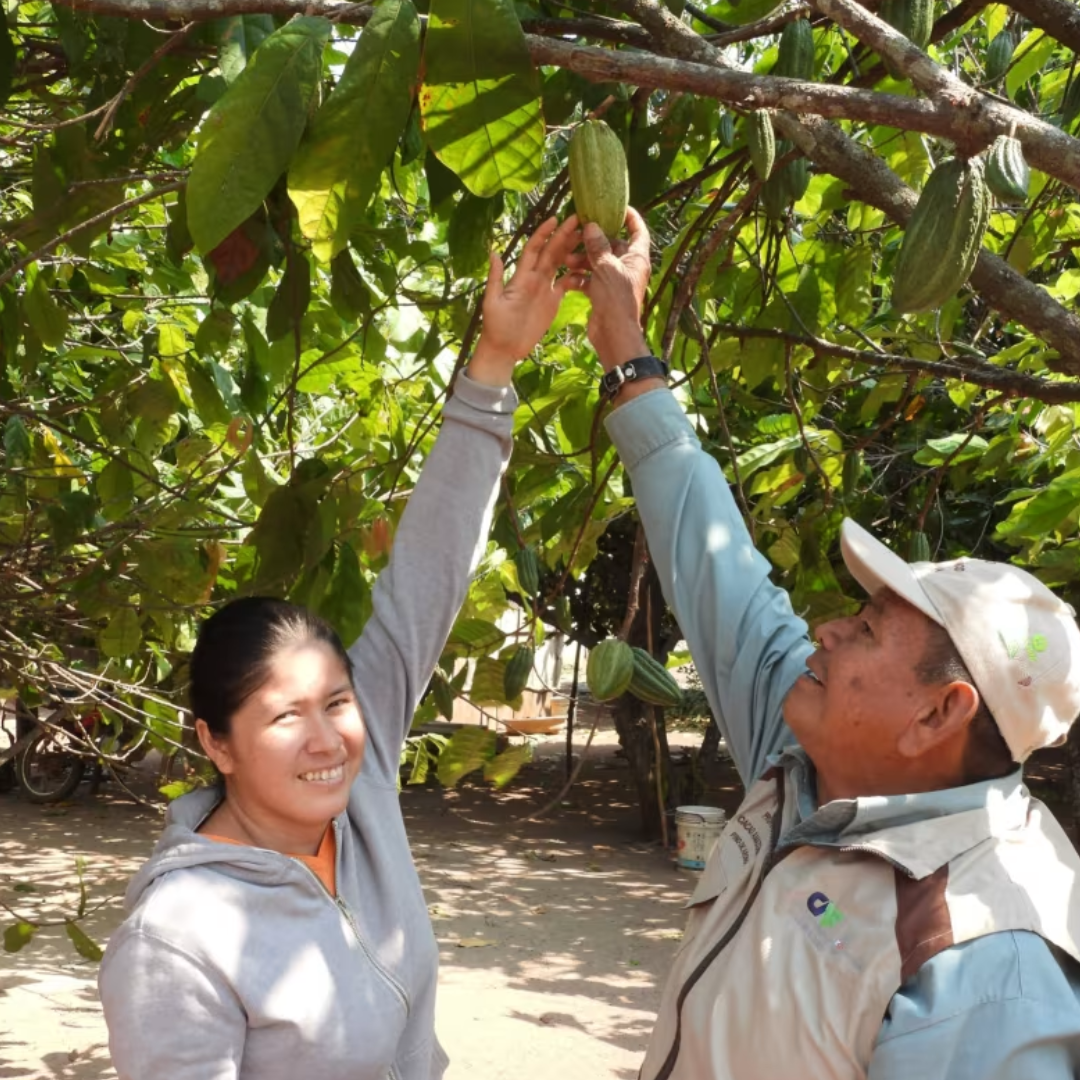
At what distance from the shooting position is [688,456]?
5.81ft

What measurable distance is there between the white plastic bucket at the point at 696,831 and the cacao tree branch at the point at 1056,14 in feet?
17.3

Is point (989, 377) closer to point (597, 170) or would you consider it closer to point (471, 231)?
point (471, 231)

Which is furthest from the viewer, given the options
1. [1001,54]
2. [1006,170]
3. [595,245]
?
[1001,54]

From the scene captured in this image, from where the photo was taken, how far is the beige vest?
4.08 feet

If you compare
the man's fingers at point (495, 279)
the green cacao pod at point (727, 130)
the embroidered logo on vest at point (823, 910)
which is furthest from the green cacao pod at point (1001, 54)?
the embroidered logo on vest at point (823, 910)

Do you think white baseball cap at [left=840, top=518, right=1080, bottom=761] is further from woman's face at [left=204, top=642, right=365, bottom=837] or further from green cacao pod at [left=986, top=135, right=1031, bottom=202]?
woman's face at [left=204, top=642, right=365, bottom=837]

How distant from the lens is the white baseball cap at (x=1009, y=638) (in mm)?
1392

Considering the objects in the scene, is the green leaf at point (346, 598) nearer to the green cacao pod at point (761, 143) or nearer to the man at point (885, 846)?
the man at point (885, 846)

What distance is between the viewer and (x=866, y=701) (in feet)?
4.71

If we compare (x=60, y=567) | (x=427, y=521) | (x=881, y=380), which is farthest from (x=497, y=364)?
(x=60, y=567)

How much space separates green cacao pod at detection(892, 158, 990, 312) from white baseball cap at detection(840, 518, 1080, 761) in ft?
0.97

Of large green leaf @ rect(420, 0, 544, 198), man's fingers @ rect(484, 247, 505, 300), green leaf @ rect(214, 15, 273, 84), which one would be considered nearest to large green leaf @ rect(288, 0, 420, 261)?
large green leaf @ rect(420, 0, 544, 198)

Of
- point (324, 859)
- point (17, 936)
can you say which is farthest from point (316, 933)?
point (17, 936)

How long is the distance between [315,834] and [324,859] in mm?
34
